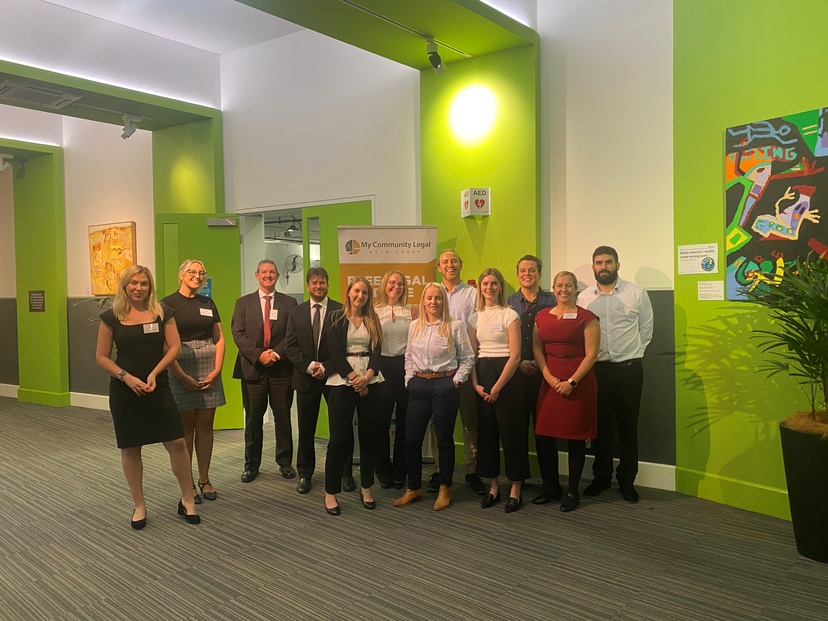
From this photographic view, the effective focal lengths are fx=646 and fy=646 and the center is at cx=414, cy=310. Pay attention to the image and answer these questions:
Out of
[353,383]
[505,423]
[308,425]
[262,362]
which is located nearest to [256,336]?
Answer: [262,362]

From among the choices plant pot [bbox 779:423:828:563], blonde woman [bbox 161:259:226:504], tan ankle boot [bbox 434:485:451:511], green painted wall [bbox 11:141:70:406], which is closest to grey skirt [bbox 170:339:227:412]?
blonde woman [bbox 161:259:226:504]

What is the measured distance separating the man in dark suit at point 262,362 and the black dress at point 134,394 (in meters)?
1.02

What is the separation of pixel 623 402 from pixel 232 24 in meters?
5.10

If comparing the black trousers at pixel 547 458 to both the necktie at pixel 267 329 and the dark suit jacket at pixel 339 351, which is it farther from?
the necktie at pixel 267 329

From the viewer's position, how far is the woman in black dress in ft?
11.9

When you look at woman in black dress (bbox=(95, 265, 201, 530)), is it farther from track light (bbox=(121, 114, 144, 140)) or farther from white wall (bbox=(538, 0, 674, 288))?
track light (bbox=(121, 114, 144, 140))

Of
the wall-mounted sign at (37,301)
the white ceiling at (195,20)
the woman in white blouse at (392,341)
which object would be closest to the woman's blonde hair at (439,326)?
the woman in white blouse at (392,341)

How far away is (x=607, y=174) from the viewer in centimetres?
477

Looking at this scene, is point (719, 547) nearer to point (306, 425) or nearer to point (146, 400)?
point (306, 425)

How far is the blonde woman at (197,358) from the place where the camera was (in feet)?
13.7

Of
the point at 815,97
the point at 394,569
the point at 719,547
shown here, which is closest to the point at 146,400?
the point at 394,569

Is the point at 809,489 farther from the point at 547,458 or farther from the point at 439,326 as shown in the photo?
the point at 439,326

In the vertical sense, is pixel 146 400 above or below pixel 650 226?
below

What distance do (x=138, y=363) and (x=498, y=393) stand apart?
2166mm
